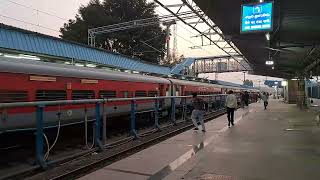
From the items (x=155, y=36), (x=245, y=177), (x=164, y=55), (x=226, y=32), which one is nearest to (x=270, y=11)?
(x=226, y=32)

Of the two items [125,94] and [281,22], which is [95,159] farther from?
[281,22]

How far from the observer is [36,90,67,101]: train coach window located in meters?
A: 11.5

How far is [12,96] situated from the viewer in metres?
10.5

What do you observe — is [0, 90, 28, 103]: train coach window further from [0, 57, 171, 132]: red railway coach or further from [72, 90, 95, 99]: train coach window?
[72, 90, 95, 99]: train coach window

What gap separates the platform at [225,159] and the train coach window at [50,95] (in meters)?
3.06

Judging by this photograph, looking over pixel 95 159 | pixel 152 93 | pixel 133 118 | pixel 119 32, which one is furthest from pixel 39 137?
pixel 119 32

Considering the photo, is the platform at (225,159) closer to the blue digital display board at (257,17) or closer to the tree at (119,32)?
the blue digital display board at (257,17)

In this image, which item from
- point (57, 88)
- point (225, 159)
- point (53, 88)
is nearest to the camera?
point (225, 159)

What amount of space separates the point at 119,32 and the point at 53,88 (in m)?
37.9

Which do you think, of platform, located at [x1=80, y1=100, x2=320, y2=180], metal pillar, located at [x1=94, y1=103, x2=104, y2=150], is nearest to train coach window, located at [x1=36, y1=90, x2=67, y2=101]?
metal pillar, located at [x1=94, y1=103, x2=104, y2=150]

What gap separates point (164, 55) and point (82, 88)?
42059 mm

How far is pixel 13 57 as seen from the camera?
1096 cm

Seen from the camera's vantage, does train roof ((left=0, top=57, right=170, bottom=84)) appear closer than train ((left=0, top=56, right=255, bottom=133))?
No

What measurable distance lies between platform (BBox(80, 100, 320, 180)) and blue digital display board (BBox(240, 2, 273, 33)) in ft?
17.3
